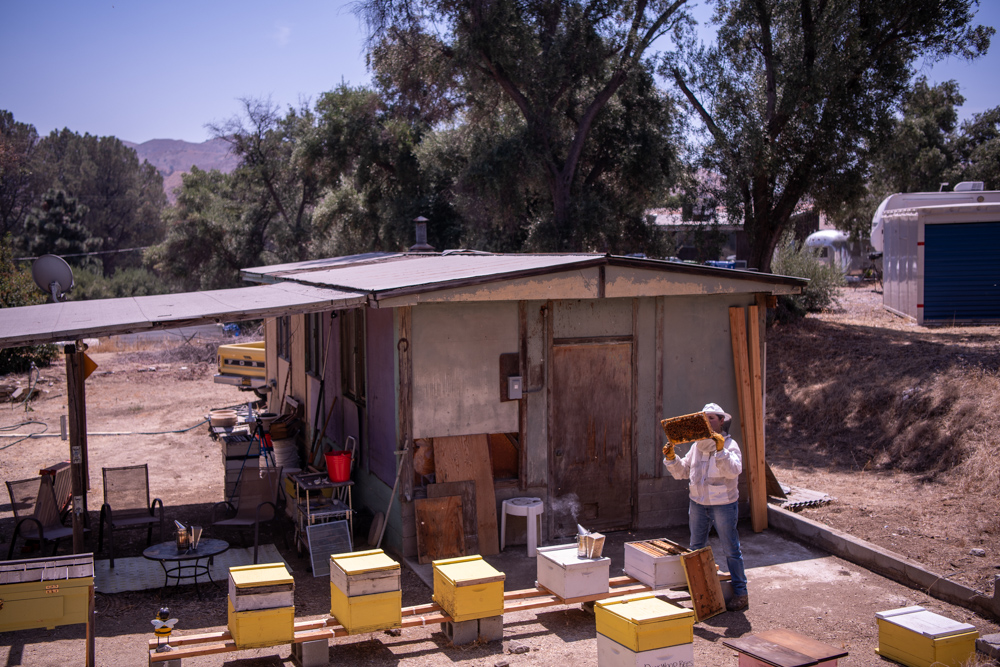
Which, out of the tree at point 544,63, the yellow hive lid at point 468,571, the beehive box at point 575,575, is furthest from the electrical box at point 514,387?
the tree at point 544,63

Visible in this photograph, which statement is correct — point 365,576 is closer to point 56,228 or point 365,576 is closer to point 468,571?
point 468,571

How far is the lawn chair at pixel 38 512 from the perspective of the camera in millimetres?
7832

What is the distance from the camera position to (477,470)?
815cm

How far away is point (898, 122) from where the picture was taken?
16578 mm

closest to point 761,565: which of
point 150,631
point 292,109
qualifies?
point 150,631

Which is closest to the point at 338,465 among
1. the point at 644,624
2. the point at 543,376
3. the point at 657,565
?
the point at 543,376

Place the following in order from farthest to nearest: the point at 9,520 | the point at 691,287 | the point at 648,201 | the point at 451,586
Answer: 1. the point at 648,201
2. the point at 9,520
3. the point at 691,287
4. the point at 451,586

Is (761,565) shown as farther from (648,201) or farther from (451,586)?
(648,201)

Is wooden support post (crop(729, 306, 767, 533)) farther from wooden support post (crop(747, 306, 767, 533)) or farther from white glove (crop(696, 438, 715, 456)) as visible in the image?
white glove (crop(696, 438, 715, 456))

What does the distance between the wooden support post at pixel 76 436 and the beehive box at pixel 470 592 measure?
11.6ft

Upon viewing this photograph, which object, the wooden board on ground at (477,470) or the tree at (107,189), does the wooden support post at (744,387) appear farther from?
the tree at (107,189)

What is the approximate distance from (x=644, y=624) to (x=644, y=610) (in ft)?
0.76

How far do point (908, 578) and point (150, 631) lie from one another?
22.7ft

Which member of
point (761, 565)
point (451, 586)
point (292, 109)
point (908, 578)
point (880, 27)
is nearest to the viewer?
point (451, 586)
